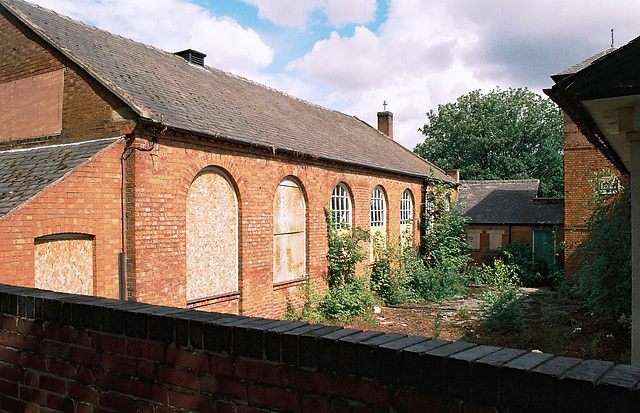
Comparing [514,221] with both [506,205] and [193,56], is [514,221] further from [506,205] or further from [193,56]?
[193,56]

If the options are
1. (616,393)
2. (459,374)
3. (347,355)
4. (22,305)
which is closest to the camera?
(616,393)

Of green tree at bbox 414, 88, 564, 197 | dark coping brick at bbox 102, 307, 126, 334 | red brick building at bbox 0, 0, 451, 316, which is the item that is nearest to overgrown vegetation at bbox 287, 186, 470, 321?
red brick building at bbox 0, 0, 451, 316

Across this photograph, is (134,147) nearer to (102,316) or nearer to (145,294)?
(145,294)

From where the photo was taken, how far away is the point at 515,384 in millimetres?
1785

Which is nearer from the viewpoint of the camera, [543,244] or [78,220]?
[78,220]

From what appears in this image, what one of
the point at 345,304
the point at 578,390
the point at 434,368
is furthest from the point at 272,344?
the point at 345,304

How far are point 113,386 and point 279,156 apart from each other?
32.3ft

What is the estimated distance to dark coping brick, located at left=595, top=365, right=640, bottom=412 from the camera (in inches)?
63.7

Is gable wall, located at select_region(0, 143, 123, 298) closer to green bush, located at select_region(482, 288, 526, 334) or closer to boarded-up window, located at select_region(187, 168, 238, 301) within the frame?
boarded-up window, located at select_region(187, 168, 238, 301)

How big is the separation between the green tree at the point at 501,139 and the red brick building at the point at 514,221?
15425 mm

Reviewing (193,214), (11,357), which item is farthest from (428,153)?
(11,357)

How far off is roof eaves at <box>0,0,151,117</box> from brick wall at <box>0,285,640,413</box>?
576 centimetres

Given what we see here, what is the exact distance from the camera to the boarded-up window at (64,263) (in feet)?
25.1

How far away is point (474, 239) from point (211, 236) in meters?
17.3
